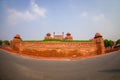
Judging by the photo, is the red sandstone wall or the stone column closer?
the stone column

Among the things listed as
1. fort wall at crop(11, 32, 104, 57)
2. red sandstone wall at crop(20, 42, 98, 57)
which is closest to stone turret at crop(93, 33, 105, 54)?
fort wall at crop(11, 32, 104, 57)

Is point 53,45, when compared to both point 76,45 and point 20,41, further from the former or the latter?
point 20,41

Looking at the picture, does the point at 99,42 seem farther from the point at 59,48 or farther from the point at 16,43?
the point at 16,43

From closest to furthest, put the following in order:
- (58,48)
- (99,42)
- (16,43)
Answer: (16,43) → (58,48) → (99,42)

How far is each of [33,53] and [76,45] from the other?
7074mm

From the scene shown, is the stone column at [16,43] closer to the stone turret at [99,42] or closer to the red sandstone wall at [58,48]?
the red sandstone wall at [58,48]

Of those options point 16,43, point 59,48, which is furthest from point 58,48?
point 16,43

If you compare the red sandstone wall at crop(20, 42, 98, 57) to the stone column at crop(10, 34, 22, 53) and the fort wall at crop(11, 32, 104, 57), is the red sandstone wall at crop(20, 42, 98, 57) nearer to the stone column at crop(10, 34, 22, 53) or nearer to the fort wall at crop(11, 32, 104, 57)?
the fort wall at crop(11, 32, 104, 57)

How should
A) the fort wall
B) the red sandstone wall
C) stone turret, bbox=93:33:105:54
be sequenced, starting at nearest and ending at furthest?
the fort wall, the red sandstone wall, stone turret, bbox=93:33:105:54

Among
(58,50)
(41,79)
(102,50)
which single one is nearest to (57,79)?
(41,79)

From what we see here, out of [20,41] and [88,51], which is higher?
[20,41]

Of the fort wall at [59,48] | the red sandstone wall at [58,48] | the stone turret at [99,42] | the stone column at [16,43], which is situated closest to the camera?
the stone column at [16,43]

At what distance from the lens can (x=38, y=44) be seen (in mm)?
18875

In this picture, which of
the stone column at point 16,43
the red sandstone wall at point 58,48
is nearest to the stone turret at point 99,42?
the red sandstone wall at point 58,48
